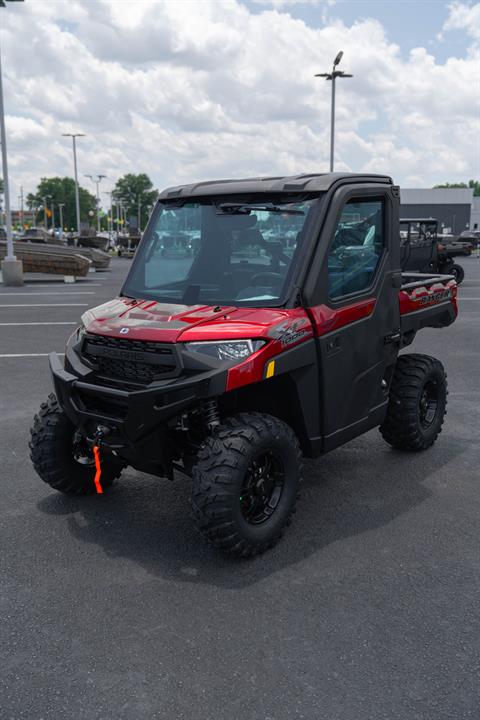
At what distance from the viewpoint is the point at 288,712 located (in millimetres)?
2660

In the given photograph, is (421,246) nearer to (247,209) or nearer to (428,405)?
(428,405)

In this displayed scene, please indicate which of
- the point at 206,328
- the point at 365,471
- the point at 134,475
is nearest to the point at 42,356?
the point at 134,475

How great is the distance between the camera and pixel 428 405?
5848 millimetres

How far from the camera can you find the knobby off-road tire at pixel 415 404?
5395 millimetres

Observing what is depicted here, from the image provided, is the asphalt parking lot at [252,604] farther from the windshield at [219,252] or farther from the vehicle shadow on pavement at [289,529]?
the windshield at [219,252]

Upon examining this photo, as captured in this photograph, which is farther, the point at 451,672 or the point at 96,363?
the point at 96,363

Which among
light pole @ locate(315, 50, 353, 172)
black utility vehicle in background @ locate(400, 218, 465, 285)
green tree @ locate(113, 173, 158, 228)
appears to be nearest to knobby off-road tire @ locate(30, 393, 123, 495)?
black utility vehicle in background @ locate(400, 218, 465, 285)

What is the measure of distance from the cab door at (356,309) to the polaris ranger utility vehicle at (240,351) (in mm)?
13

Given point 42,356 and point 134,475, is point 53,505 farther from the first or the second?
point 42,356

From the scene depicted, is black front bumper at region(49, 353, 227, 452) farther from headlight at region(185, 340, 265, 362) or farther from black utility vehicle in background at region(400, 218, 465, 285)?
black utility vehicle in background at region(400, 218, 465, 285)

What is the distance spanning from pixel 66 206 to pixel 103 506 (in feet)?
536

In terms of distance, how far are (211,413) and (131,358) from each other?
548 millimetres

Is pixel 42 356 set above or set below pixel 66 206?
below

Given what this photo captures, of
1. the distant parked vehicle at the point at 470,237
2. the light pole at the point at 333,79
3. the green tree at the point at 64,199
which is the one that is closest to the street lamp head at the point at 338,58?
the light pole at the point at 333,79
